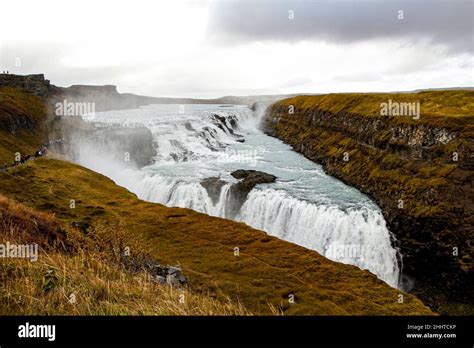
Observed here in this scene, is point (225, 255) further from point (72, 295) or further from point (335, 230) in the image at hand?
point (72, 295)

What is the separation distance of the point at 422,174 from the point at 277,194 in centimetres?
1782

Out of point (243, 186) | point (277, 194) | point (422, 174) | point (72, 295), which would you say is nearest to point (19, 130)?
point (243, 186)

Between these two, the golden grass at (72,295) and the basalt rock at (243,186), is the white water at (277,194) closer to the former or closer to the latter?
the basalt rock at (243,186)

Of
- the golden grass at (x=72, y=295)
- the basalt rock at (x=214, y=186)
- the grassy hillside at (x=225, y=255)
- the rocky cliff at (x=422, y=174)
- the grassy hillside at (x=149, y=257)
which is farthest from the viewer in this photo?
the basalt rock at (x=214, y=186)

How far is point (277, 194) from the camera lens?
47.2m

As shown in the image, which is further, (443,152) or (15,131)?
(15,131)

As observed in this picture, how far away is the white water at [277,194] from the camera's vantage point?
39.2 metres

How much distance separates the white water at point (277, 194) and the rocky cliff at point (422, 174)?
2.51m

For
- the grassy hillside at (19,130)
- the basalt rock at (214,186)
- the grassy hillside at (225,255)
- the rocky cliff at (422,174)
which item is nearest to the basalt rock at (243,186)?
the basalt rock at (214,186)

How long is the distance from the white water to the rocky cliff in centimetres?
251
